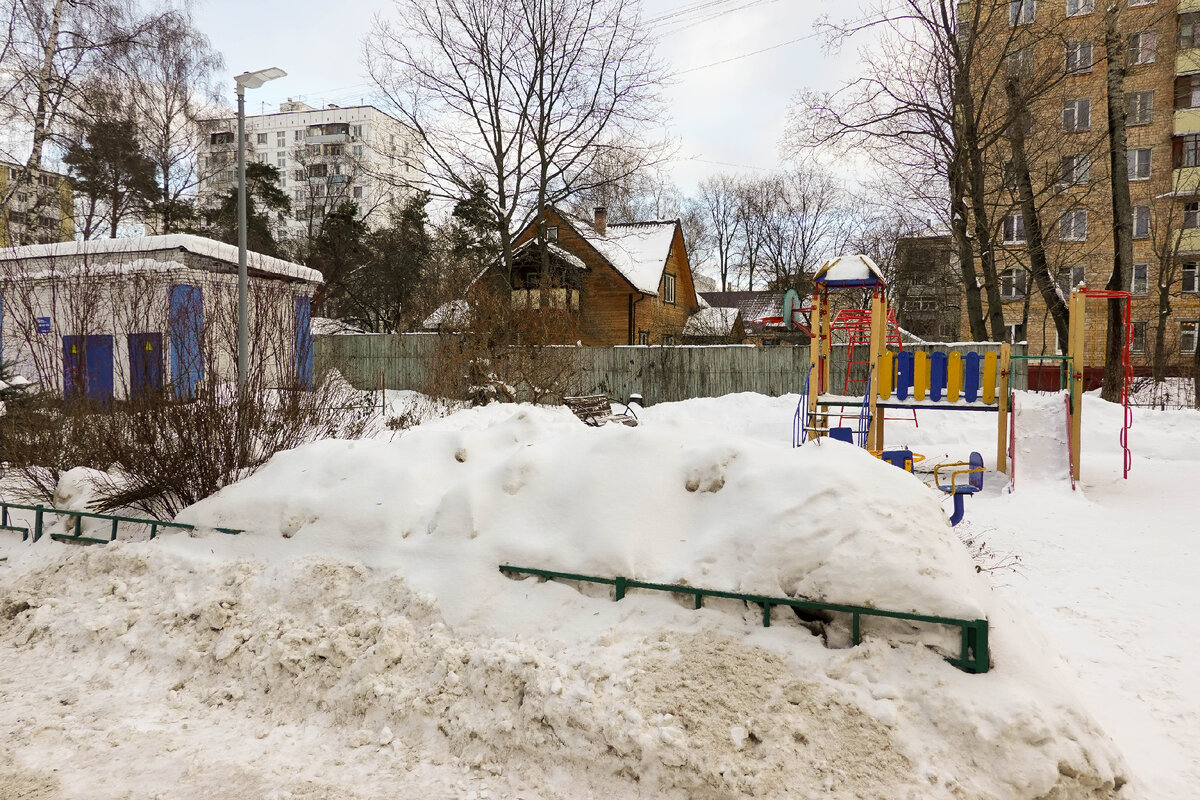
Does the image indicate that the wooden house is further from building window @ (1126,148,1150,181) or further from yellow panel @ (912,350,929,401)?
building window @ (1126,148,1150,181)

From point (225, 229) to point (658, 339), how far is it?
2010 centimetres

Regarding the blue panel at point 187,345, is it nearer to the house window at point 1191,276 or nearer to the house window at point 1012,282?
the house window at point 1012,282

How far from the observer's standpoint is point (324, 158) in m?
48.8

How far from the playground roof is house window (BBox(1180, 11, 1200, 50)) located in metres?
25.1

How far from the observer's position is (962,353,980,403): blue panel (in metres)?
8.85

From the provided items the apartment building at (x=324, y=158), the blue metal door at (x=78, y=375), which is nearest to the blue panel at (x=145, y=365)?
the blue metal door at (x=78, y=375)

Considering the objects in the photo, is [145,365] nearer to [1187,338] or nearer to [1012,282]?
[1012,282]

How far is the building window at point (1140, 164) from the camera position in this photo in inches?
1129

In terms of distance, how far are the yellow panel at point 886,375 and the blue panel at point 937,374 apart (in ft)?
1.72

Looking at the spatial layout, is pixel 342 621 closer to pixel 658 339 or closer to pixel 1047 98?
pixel 1047 98

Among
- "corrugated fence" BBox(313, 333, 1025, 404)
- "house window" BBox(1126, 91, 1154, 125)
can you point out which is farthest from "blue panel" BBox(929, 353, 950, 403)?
"house window" BBox(1126, 91, 1154, 125)

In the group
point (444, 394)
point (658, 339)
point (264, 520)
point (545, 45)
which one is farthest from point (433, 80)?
point (264, 520)

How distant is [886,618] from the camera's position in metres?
3.12

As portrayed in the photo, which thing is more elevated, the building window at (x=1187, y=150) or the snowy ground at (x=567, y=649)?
the building window at (x=1187, y=150)
